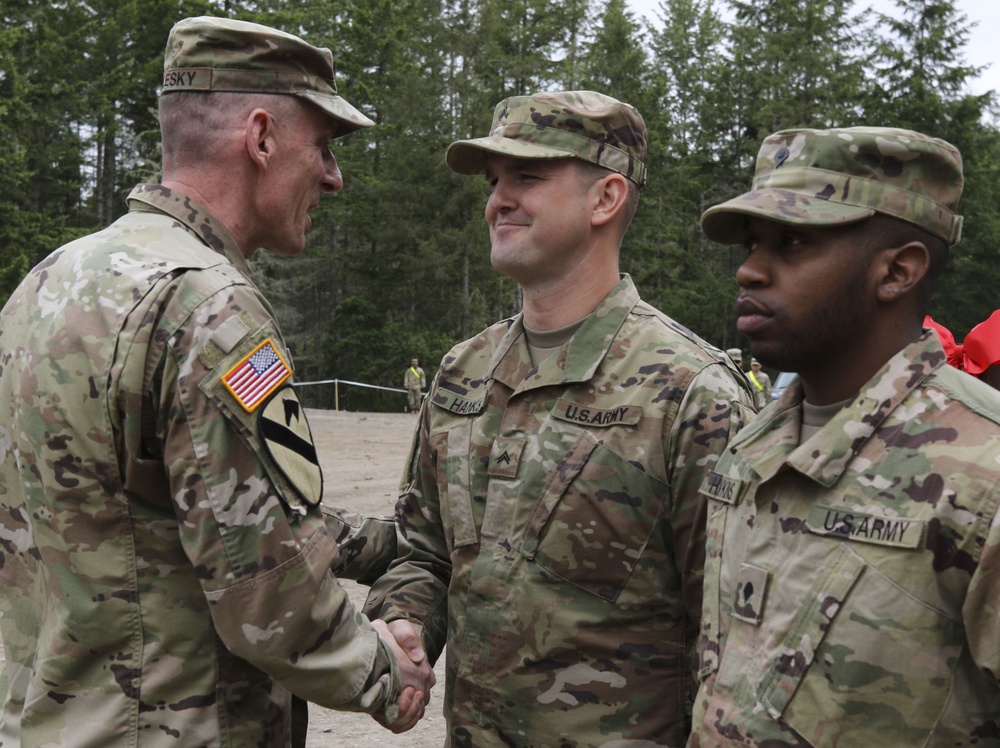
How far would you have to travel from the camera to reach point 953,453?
2141 mm

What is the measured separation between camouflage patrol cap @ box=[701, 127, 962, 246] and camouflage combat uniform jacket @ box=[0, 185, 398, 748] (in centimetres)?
125

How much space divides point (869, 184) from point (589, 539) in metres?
1.28

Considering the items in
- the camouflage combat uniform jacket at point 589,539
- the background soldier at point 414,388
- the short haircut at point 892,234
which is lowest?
the background soldier at point 414,388

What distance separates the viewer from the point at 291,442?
8.81 feet

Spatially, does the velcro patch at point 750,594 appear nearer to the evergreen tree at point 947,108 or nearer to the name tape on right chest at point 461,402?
the name tape on right chest at point 461,402

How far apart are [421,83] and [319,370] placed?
38.7 feet

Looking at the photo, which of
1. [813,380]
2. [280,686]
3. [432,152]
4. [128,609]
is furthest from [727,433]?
[432,152]

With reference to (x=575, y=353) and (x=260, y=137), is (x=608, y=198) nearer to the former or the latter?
(x=575, y=353)

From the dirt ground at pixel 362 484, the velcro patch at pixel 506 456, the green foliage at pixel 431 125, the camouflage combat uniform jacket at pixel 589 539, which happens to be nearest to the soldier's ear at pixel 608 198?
the camouflage combat uniform jacket at pixel 589 539

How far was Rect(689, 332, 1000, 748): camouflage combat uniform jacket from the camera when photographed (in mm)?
2094

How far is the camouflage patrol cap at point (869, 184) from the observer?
7.68 ft

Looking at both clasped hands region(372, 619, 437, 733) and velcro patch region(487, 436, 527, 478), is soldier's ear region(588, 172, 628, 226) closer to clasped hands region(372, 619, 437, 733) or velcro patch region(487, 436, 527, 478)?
velcro patch region(487, 436, 527, 478)

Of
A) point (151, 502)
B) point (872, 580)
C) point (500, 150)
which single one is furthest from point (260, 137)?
point (872, 580)

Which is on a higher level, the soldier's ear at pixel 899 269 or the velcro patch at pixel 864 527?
the soldier's ear at pixel 899 269
